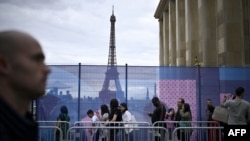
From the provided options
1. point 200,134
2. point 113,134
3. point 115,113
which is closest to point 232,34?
point 200,134

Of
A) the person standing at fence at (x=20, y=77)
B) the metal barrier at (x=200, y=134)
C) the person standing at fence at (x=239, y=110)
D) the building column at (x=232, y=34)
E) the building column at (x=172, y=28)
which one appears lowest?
the metal barrier at (x=200, y=134)

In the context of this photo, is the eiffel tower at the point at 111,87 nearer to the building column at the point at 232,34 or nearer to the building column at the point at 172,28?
the building column at the point at 232,34

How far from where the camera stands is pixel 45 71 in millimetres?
1638

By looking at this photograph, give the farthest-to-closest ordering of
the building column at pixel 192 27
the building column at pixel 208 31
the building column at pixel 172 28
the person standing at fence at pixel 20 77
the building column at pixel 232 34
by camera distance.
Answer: the building column at pixel 172 28 → the building column at pixel 192 27 → the building column at pixel 208 31 → the building column at pixel 232 34 → the person standing at fence at pixel 20 77

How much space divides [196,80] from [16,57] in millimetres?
14198

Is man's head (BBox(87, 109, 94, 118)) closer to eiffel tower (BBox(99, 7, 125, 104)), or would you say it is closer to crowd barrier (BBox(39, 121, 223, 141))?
eiffel tower (BBox(99, 7, 125, 104))

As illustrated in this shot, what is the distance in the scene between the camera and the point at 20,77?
62.0 inches

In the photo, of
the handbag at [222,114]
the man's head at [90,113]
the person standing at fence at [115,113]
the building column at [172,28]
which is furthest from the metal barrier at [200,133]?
the building column at [172,28]

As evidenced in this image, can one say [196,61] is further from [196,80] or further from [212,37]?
[196,80]

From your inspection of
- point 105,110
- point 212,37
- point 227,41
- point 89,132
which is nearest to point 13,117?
point 89,132

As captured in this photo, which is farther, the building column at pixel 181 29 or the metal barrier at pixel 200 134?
the building column at pixel 181 29

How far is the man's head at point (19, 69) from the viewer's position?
157 cm

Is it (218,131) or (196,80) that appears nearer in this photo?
(218,131)

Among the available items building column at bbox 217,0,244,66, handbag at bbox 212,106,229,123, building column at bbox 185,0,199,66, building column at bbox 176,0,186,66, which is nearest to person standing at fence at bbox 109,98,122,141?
handbag at bbox 212,106,229,123
